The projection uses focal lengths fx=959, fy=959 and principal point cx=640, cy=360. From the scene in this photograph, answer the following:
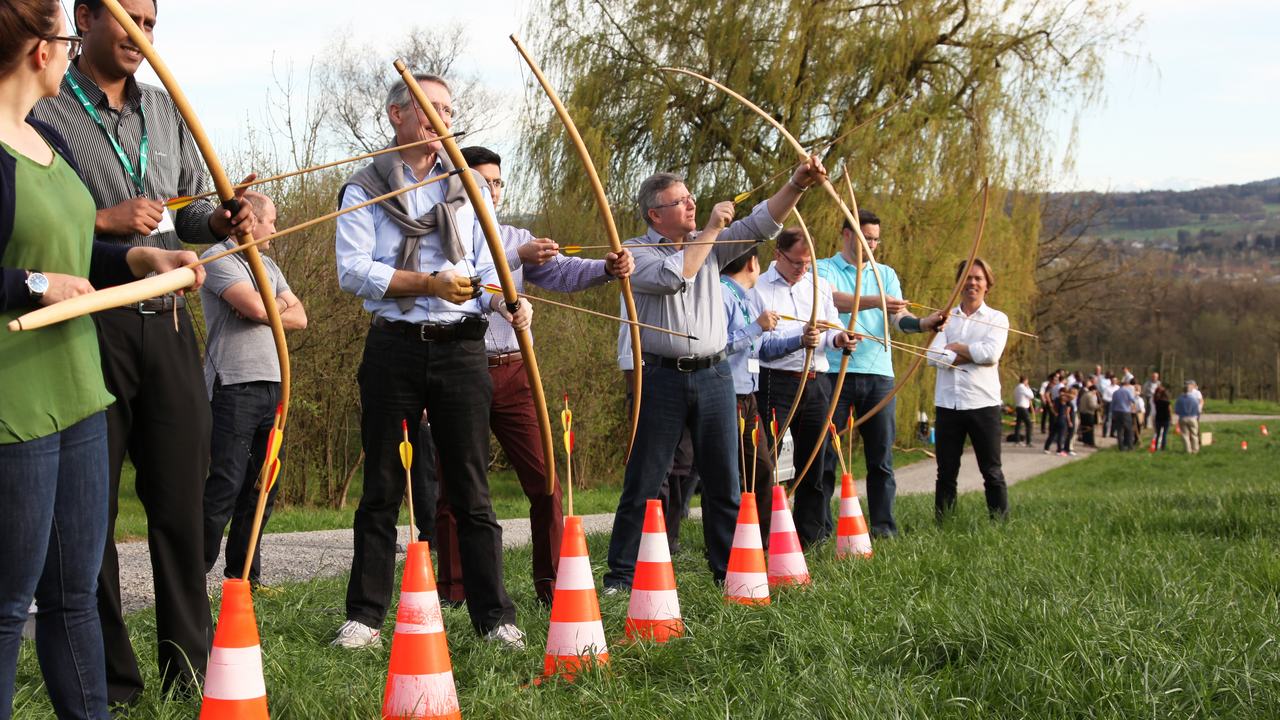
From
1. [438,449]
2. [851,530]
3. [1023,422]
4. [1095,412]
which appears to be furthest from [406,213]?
[1095,412]

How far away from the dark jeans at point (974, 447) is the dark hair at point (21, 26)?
16.6ft

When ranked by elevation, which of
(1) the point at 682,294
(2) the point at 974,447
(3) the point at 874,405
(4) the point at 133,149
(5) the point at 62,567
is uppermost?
(4) the point at 133,149

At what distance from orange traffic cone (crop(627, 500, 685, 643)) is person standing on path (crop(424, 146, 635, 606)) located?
0.64m

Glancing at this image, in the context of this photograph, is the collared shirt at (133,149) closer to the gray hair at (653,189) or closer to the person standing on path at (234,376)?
the person standing on path at (234,376)

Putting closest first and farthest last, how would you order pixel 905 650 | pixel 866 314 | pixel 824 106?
pixel 905 650, pixel 866 314, pixel 824 106

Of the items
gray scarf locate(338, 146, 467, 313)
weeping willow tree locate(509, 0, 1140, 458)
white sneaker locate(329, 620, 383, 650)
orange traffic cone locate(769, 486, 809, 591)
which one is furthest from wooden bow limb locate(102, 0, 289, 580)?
weeping willow tree locate(509, 0, 1140, 458)

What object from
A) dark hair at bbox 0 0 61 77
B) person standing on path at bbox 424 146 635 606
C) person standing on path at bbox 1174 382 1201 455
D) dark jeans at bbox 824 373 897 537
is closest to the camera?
dark hair at bbox 0 0 61 77

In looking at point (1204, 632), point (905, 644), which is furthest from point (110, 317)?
point (1204, 632)

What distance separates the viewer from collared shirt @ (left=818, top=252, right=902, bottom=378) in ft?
18.7

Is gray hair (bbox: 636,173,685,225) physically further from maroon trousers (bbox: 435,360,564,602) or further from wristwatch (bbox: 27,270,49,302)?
wristwatch (bbox: 27,270,49,302)

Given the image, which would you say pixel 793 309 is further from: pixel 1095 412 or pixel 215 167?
pixel 1095 412

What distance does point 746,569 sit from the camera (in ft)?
12.8

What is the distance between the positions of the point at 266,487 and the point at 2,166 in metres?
0.90

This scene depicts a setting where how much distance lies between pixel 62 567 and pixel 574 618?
147 centimetres
